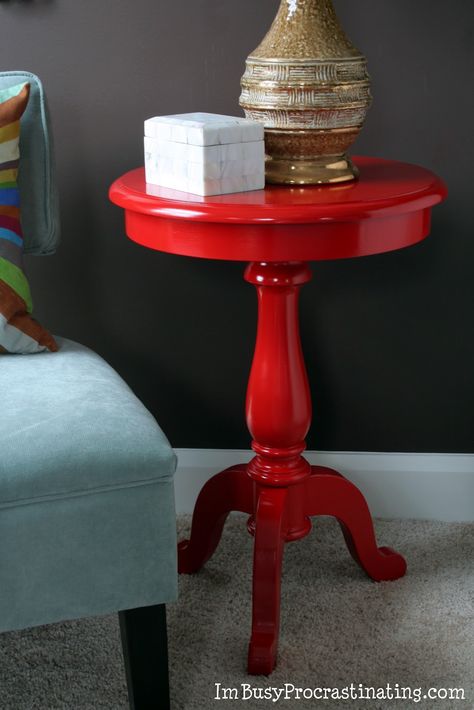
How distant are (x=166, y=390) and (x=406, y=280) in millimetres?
526

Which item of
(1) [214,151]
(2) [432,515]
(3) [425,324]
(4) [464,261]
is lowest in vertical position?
(2) [432,515]

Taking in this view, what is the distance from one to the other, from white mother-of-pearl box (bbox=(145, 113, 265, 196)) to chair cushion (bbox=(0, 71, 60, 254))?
266mm

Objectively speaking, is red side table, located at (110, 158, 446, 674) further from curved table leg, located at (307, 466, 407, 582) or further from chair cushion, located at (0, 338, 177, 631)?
chair cushion, located at (0, 338, 177, 631)

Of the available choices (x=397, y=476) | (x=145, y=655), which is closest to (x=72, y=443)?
(x=145, y=655)

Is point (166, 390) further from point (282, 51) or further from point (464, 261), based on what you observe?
point (282, 51)

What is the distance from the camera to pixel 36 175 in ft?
5.18

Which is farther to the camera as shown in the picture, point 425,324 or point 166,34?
point 425,324

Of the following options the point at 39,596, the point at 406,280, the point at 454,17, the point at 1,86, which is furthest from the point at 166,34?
the point at 39,596

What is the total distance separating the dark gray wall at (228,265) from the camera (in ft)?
5.65

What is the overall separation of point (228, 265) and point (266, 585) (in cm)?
64

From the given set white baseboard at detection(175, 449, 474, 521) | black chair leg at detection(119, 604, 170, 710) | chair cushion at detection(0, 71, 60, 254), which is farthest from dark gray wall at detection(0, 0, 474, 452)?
black chair leg at detection(119, 604, 170, 710)

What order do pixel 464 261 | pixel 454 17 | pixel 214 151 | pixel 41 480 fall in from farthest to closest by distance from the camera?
1. pixel 464 261
2. pixel 454 17
3. pixel 214 151
4. pixel 41 480

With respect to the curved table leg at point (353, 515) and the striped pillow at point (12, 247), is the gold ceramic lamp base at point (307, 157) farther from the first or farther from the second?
the curved table leg at point (353, 515)

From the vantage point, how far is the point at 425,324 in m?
1.86
